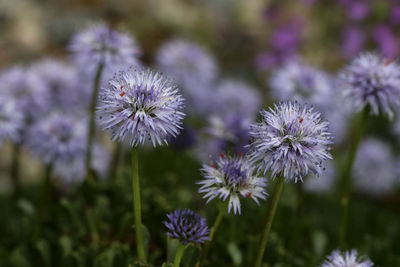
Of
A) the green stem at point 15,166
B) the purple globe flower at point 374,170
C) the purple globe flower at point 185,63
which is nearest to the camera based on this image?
the green stem at point 15,166

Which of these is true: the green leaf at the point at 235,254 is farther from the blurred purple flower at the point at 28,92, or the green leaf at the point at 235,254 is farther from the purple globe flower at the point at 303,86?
the blurred purple flower at the point at 28,92

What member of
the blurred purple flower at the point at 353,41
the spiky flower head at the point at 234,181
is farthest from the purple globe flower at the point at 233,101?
the spiky flower head at the point at 234,181

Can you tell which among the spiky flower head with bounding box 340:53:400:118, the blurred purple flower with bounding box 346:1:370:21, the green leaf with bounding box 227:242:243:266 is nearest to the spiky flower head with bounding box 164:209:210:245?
the green leaf with bounding box 227:242:243:266

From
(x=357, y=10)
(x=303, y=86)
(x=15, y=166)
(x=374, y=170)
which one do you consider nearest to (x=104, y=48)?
(x=15, y=166)

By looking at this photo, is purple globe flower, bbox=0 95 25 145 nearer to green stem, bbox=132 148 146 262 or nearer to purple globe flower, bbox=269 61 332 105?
green stem, bbox=132 148 146 262

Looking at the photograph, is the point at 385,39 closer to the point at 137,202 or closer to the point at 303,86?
the point at 303,86
